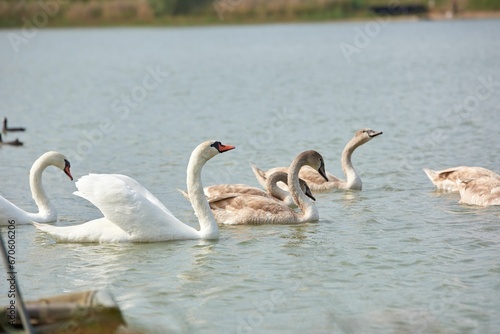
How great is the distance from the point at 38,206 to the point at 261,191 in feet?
7.57

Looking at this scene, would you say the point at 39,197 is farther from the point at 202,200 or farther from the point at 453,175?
the point at 453,175

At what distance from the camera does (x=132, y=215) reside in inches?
344

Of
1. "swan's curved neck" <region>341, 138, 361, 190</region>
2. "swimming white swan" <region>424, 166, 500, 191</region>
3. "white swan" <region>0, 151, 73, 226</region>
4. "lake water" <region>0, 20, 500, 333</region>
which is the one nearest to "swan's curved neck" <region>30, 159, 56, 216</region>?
"white swan" <region>0, 151, 73, 226</region>

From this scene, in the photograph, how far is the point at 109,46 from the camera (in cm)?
4697

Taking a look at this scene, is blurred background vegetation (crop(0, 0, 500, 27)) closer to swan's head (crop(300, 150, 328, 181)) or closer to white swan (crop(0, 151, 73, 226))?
swan's head (crop(300, 150, 328, 181))

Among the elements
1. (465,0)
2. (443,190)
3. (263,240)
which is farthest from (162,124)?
(465,0)

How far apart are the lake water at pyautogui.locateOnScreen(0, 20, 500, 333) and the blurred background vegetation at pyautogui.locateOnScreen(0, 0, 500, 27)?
22.8m

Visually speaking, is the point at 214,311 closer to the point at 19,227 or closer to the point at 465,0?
the point at 19,227

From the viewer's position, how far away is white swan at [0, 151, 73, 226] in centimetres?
974

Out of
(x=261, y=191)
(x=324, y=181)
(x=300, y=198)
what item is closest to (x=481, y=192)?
(x=300, y=198)

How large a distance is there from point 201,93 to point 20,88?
5.60 metres

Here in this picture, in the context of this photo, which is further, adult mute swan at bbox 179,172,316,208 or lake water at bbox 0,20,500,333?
adult mute swan at bbox 179,172,316,208

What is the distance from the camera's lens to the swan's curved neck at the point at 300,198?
9797 millimetres

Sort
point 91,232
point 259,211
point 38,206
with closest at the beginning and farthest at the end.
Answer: point 91,232 < point 259,211 < point 38,206
